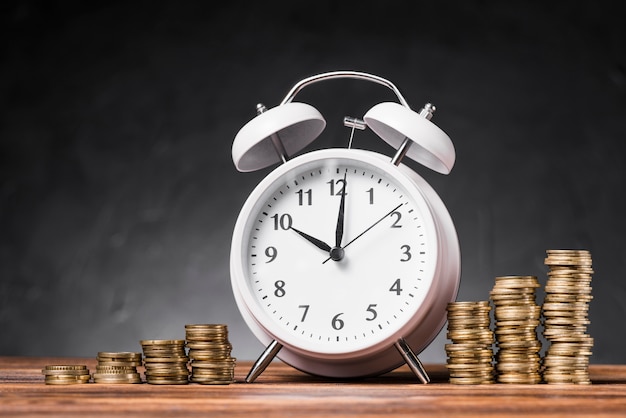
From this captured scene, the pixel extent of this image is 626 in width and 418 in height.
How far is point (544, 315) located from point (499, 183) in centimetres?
120

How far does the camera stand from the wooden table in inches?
41.1

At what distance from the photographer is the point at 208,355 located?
4.67 ft

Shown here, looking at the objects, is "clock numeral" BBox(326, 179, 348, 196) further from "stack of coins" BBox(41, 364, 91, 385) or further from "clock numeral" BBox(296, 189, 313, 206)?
"stack of coins" BBox(41, 364, 91, 385)

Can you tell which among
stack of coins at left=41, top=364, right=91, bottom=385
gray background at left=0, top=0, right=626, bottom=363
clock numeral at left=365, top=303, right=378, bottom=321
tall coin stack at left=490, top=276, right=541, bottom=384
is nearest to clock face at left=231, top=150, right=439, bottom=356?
clock numeral at left=365, top=303, right=378, bottom=321

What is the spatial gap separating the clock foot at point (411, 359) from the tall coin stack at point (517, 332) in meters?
0.11

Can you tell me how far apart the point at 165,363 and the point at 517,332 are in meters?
0.52

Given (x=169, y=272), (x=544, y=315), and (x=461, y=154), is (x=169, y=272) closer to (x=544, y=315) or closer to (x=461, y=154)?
(x=461, y=154)

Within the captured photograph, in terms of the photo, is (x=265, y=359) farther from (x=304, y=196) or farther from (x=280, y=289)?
(x=304, y=196)

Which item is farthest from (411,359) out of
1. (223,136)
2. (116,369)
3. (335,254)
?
(223,136)

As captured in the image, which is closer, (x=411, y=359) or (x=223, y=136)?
(x=411, y=359)

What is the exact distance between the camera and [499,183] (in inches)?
103

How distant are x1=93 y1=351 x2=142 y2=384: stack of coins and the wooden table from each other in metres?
0.04

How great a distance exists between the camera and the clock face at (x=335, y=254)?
4.70 feet

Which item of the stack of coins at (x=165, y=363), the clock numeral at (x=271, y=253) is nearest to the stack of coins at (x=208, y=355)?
the stack of coins at (x=165, y=363)
